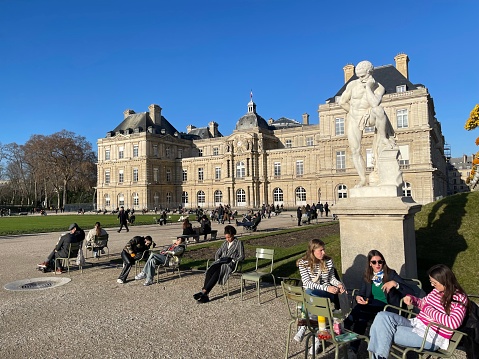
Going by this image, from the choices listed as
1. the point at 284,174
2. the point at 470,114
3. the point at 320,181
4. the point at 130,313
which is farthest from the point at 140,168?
the point at 130,313

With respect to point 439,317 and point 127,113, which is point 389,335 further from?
point 127,113

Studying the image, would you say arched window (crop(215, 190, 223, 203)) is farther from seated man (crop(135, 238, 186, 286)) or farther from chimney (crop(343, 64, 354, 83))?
seated man (crop(135, 238, 186, 286))

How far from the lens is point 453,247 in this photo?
8.05 m

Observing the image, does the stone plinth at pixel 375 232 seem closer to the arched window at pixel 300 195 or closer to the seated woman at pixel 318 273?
the seated woman at pixel 318 273

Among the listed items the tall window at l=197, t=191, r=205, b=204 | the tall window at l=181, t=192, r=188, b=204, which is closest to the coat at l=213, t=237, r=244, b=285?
the tall window at l=197, t=191, r=205, b=204

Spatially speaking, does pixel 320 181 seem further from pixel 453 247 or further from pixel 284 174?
pixel 453 247

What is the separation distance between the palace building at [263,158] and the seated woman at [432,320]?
33.7 meters

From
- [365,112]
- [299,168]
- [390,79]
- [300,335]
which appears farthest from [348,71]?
[300,335]

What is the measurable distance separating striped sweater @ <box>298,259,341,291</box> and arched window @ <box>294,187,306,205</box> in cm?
4287

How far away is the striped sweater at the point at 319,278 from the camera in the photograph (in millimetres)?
4680

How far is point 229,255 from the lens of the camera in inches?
274

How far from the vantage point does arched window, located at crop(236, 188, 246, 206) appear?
50.6m

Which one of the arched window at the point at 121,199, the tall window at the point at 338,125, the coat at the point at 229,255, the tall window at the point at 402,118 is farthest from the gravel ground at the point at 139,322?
the arched window at the point at 121,199

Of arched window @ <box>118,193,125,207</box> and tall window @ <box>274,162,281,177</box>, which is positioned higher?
tall window @ <box>274,162,281,177</box>
